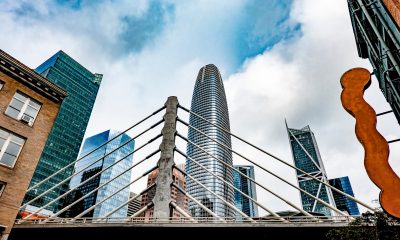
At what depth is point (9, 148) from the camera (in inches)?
653

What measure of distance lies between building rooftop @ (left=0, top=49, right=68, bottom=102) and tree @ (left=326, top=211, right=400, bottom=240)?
2086cm

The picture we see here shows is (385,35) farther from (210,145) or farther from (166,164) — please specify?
(210,145)

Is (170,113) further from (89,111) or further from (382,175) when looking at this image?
(89,111)

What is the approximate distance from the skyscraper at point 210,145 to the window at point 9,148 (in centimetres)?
13563

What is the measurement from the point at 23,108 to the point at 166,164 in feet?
41.5

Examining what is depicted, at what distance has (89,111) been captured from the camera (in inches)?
6816

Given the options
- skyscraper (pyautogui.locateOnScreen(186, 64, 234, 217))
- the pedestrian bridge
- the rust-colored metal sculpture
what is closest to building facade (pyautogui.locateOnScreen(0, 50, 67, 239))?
the pedestrian bridge

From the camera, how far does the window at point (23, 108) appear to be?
17688mm

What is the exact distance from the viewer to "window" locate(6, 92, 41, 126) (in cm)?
1769

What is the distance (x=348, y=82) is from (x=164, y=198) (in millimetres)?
18282

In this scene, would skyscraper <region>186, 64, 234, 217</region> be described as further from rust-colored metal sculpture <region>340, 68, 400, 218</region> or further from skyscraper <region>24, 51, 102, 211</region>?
rust-colored metal sculpture <region>340, 68, 400, 218</region>

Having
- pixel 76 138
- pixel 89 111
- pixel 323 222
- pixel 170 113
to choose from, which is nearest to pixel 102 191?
pixel 76 138

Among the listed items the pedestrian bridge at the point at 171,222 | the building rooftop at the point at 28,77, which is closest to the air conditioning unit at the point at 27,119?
the building rooftop at the point at 28,77

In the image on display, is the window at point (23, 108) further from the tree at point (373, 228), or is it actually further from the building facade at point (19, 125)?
the tree at point (373, 228)
